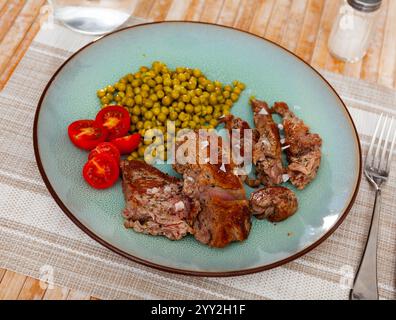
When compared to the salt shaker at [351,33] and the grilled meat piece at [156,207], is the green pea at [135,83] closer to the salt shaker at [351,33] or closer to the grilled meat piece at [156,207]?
the grilled meat piece at [156,207]

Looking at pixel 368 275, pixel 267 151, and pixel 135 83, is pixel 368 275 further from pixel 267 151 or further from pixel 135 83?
pixel 135 83

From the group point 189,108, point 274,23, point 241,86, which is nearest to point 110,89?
point 189,108

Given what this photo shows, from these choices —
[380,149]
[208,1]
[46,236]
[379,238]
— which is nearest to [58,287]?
[46,236]

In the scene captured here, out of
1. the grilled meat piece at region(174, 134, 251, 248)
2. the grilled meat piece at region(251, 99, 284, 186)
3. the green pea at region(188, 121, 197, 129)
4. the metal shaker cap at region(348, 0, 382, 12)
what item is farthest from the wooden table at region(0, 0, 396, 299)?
the grilled meat piece at region(174, 134, 251, 248)

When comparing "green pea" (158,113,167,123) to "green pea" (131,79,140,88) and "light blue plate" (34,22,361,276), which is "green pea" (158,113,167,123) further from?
"light blue plate" (34,22,361,276)

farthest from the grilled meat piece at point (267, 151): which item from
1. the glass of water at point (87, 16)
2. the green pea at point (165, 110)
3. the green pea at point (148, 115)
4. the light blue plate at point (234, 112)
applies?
the glass of water at point (87, 16)

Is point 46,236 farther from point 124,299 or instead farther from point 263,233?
point 263,233
